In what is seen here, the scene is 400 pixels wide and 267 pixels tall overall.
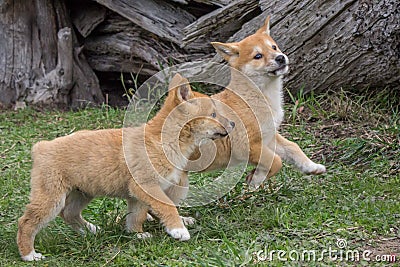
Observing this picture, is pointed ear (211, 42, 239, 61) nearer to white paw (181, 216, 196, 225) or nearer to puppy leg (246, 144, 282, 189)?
puppy leg (246, 144, 282, 189)

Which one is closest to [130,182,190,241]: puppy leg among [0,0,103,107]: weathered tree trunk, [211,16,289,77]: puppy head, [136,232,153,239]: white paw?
[136,232,153,239]: white paw

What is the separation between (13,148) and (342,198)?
13.4ft

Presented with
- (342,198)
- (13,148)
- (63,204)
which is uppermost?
(63,204)

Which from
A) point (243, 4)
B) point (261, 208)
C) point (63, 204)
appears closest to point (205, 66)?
point (243, 4)

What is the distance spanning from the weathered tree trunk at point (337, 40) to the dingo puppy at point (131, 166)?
2973 millimetres

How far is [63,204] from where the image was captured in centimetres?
512

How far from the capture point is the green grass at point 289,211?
15.8 feet

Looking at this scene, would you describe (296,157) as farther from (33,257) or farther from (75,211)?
(33,257)

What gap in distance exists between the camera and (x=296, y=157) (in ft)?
19.9

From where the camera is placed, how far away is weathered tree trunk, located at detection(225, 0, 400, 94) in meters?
7.73

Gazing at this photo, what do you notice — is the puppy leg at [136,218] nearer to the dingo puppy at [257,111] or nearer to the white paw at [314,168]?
the dingo puppy at [257,111]

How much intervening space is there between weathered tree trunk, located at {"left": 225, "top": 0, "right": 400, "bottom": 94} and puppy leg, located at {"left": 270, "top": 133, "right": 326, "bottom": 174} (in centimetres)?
228

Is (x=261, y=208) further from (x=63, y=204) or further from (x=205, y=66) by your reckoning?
(x=205, y=66)

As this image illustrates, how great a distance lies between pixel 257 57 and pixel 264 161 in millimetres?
956
